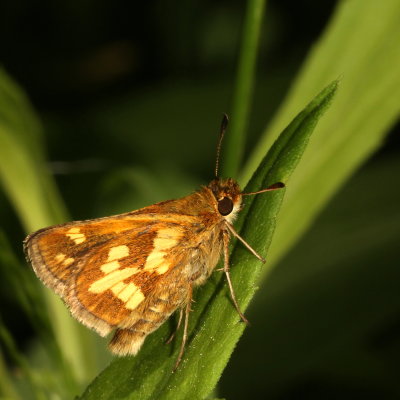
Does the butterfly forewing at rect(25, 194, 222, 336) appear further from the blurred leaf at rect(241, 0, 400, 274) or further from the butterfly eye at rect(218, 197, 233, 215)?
the blurred leaf at rect(241, 0, 400, 274)

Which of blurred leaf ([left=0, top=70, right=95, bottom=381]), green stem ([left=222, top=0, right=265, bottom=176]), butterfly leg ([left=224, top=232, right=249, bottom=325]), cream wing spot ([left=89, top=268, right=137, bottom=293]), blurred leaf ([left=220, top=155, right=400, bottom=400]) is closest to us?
butterfly leg ([left=224, top=232, right=249, bottom=325])

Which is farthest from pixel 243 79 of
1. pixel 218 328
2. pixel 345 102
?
pixel 218 328

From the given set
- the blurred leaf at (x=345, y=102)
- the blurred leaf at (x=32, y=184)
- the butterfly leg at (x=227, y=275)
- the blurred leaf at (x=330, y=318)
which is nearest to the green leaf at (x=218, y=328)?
the butterfly leg at (x=227, y=275)

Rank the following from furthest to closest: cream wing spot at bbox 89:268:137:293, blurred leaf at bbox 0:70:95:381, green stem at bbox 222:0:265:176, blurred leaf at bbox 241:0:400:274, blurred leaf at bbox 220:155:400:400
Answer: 1. blurred leaf at bbox 220:155:400:400
2. blurred leaf at bbox 0:70:95:381
3. blurred leaf at bbox 241:0:400:274
4. cream wing spot at bbox 89:268:137:293
5. green stem at bbox 222:0:265:176

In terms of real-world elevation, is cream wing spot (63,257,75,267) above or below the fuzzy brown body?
above

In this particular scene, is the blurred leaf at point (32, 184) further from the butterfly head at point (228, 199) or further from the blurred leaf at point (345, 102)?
the butterfly head at point (228, 199)

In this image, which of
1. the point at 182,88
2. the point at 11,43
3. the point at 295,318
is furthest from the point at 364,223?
the point at 11,43

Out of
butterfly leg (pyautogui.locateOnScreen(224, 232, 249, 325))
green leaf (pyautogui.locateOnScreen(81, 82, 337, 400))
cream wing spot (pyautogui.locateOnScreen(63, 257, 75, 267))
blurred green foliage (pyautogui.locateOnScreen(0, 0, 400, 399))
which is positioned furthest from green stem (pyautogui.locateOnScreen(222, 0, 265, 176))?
cream wing spot (pyautogui.locateOnScreen(63, 257, 75, 267))

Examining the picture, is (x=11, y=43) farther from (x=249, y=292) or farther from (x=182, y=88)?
(x=249, y=292)

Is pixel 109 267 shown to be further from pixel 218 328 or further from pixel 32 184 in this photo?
pixel 32 184
